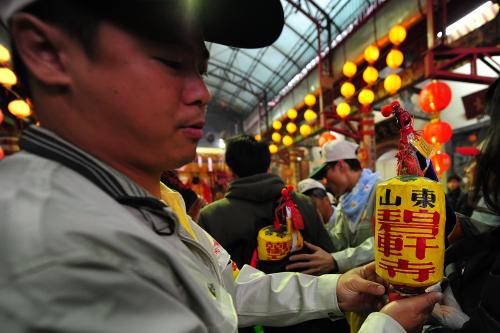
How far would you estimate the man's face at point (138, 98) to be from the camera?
604 millimetres

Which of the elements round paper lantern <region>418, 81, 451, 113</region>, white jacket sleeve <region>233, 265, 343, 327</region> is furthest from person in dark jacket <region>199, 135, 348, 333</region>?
round paper lantern <region>418, 81, 451, 113</region>

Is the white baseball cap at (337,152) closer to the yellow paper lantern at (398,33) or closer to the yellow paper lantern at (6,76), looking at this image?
the yellow paper lantern at (398,33)

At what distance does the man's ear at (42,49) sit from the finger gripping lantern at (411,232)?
1.09 metres

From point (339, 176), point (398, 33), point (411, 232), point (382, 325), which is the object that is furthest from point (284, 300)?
point (398, 33)

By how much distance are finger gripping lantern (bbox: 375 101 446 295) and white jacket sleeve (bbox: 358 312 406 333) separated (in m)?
0.14

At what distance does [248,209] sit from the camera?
207 centimetres

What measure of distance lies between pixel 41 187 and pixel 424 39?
759 centimetres

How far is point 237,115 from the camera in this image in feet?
77.9

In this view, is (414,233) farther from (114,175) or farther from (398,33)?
(398,33)

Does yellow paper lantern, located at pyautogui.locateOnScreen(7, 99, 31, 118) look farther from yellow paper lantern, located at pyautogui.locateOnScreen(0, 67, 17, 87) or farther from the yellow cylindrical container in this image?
the yellow cylindrical container

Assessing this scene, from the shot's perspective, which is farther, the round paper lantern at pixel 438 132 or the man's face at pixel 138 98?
the round paper lantern at pixel 438 132

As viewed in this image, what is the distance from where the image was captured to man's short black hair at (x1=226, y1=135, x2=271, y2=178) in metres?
2.15

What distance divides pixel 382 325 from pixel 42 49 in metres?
1.26

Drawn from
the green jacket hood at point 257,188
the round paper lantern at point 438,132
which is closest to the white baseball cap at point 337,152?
the green jacket hood at point 257,188
